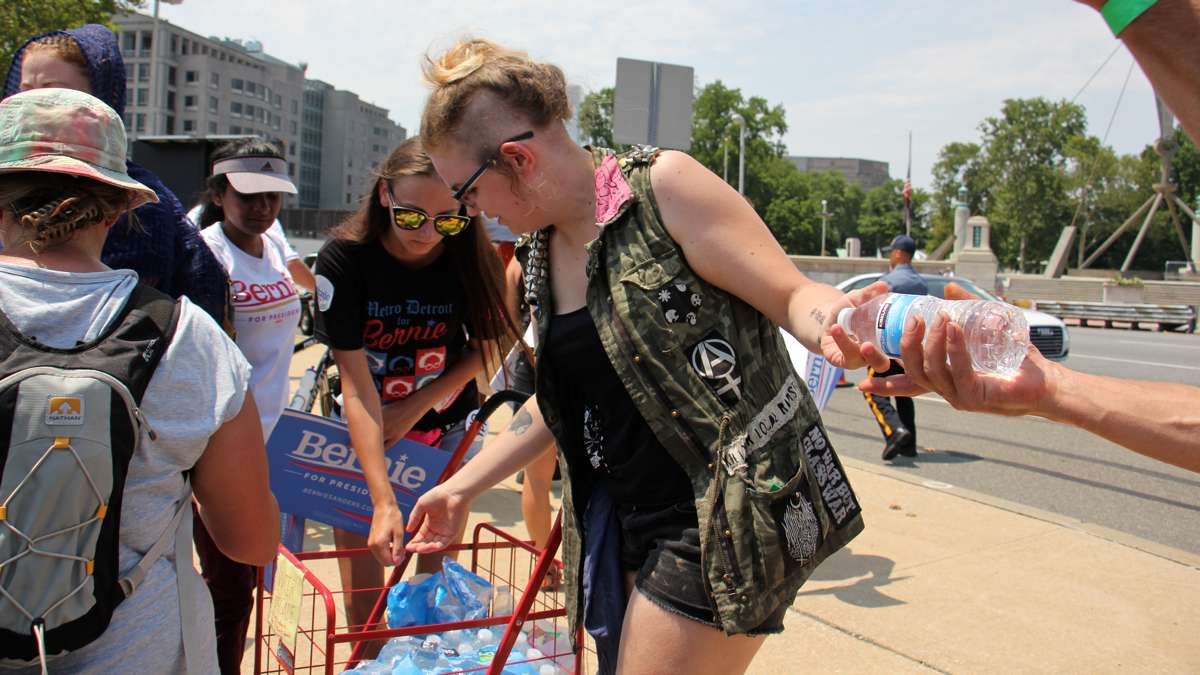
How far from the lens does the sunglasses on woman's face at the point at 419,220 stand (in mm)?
3127

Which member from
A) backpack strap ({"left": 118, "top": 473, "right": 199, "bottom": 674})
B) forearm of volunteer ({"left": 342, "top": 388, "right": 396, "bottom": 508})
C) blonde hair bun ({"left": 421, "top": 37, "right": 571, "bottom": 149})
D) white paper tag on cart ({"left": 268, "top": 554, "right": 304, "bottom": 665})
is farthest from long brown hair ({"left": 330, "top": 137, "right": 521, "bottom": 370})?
backpack strap ({"left": 118, "top": 473, "right": 199, "bottom": 674})

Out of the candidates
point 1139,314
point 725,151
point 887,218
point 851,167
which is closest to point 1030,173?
point 725,151

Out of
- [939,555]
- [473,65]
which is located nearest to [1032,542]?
[939,555]

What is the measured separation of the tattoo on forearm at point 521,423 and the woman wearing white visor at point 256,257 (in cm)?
147

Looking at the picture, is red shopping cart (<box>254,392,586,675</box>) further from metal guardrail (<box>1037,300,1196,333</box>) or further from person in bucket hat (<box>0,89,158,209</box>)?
metal guardrail (<box>1037,300,1196,333</box>)

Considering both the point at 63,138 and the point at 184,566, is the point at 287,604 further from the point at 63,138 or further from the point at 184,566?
the point at 63,138

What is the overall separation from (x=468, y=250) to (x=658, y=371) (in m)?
1.63

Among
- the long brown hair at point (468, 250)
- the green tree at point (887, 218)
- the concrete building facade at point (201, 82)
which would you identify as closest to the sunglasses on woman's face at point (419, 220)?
the long brown hair at point (468, 250)

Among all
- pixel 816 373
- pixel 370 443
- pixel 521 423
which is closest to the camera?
pixel 521 423

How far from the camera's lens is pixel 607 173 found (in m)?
2.17

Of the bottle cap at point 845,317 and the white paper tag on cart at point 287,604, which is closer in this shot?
the bottle cap at point 845,317

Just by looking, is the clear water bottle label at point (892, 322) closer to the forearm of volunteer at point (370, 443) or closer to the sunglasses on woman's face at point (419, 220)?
the forearm of volunteer at point (370, 443)

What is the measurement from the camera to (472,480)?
→ 2.54 metres

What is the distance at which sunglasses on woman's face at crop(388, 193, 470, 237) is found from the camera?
3.13 metres
